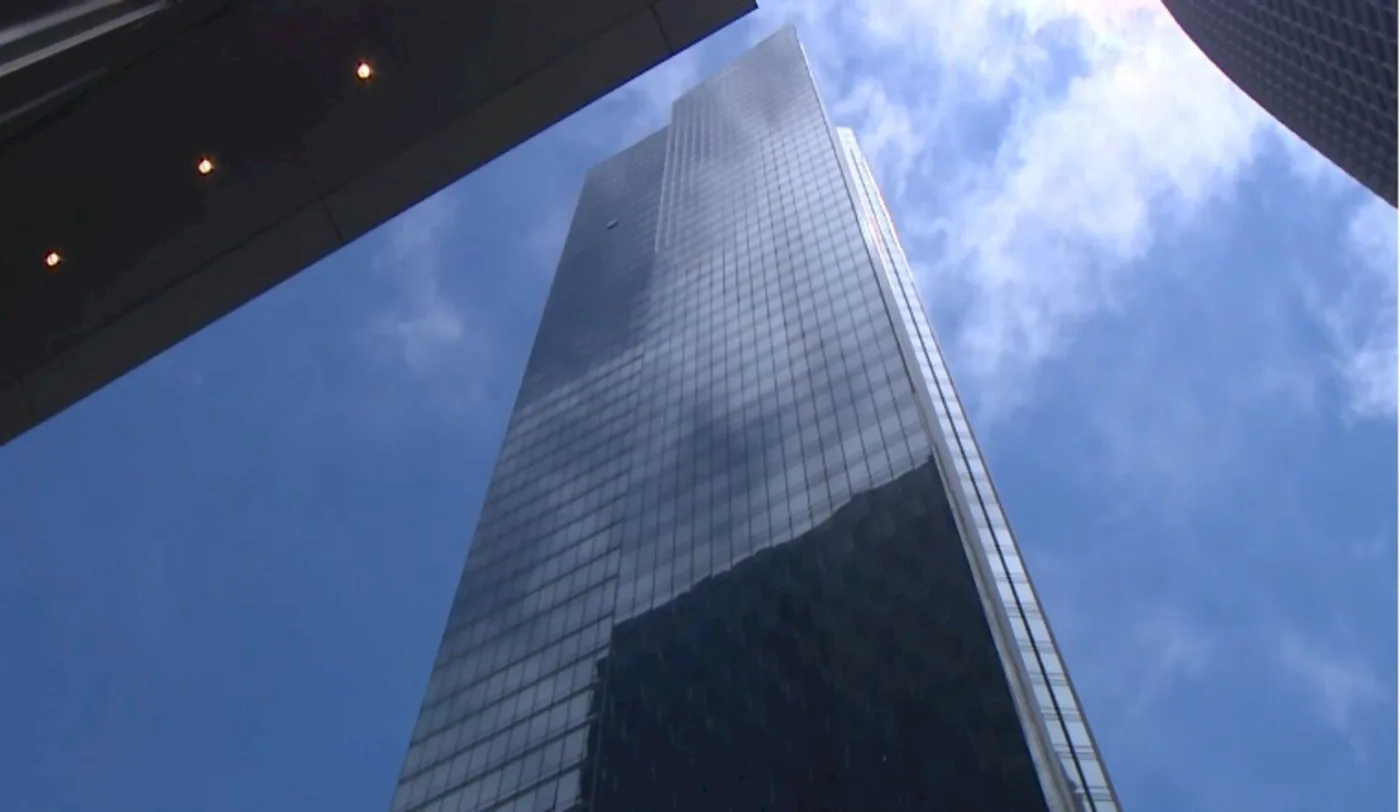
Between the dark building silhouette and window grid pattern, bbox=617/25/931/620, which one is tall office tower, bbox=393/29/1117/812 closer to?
the dark building silhouette

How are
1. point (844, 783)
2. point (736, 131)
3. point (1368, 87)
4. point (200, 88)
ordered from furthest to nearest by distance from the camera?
point (736, 131) → point (1368, 87) → point (844, 783) → point (200, 88)

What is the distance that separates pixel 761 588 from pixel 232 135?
62841 mm

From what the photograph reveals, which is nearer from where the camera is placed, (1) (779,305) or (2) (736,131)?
(1) (779,305)

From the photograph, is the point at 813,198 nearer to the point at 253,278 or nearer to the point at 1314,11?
the point at 1314,11

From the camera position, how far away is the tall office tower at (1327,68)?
252 ft

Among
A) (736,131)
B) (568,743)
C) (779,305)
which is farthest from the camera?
(736,131)

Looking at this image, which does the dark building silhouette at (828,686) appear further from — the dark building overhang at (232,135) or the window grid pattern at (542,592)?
the dark building overhang at (232,135)

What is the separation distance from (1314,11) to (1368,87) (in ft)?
22.2

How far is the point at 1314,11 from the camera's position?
276 ft

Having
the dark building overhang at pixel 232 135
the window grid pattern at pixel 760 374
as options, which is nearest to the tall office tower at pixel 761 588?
the window grid pattern at pixel 760 374

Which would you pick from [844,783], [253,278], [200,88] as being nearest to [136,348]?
[253,278]

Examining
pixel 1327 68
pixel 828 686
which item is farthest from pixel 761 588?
pixel 1327 68

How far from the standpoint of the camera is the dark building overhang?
972 cm

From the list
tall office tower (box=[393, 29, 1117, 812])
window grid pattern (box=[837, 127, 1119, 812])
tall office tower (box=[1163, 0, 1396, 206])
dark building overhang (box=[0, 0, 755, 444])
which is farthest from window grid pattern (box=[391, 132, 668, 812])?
dark building overhang (box=[0, 0, 755, 444])
